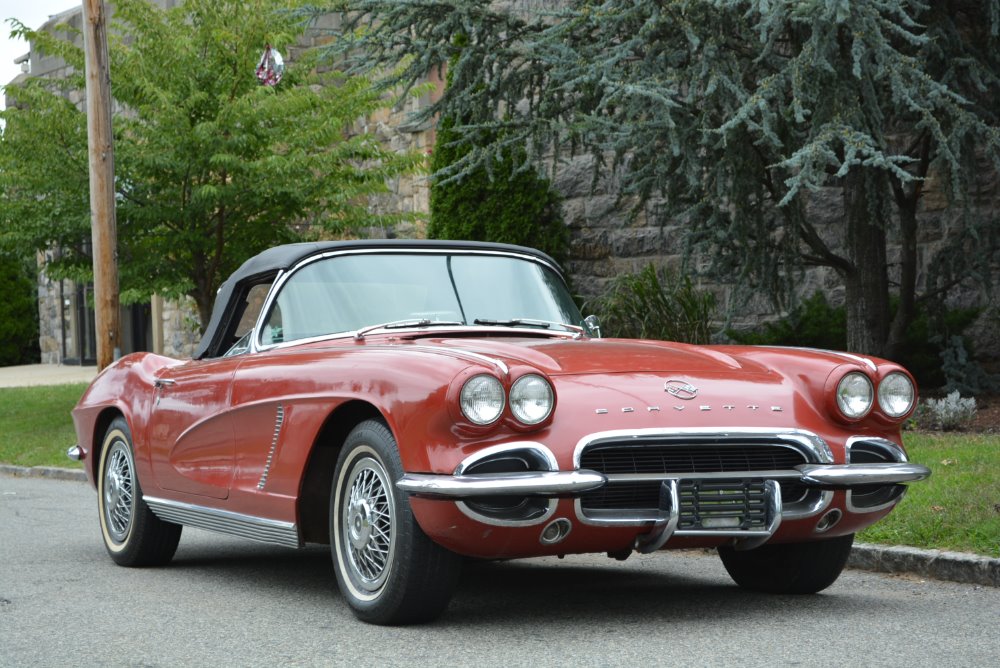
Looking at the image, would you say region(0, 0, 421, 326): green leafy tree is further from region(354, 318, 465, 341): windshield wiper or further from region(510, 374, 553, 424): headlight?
region(510, 374, 553, 424): headlight

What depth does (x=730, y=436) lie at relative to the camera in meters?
5.20

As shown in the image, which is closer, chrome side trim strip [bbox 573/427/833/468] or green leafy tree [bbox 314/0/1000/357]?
chrome side trim strip [bbox 573/427/833/468]

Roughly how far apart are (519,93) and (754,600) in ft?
27.3

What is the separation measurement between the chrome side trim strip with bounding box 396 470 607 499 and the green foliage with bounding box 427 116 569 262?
1188 centimetres

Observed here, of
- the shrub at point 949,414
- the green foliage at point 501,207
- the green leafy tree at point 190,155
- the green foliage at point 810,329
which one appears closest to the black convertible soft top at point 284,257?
the shrub at point 949,414

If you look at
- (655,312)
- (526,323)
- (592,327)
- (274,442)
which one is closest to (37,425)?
(655,312)

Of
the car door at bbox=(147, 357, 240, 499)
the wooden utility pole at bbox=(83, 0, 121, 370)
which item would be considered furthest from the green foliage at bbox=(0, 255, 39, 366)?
the car door at bbox=(147, 357, 240, 499)

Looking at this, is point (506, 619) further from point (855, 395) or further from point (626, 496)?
point (855, 395)

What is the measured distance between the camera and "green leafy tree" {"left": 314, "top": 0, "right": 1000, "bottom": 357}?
10664 mm

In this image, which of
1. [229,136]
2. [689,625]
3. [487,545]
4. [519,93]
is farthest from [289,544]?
[229,136]

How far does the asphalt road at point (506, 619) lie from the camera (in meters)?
4.83

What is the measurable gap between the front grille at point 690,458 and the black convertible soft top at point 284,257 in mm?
1691

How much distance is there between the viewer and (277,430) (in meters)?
5.88

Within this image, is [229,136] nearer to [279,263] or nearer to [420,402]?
[279,263]
